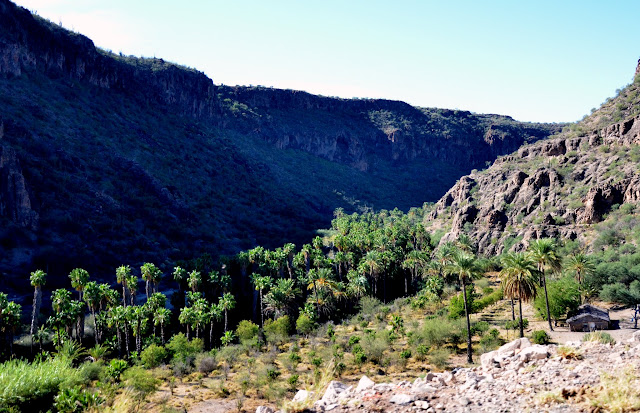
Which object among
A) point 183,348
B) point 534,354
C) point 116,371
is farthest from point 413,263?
point 534,354

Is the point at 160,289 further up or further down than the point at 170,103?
further down

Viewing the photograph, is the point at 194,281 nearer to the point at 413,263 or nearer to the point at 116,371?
the point at 116,371

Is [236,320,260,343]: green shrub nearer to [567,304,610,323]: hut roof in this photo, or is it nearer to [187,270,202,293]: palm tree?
[187,270,202,293]: palm tree

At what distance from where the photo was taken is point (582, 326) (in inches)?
1467

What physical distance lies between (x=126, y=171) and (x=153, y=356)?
228 feet

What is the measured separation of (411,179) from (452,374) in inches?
7403

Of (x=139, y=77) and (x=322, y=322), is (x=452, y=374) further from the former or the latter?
(x=139, y=77)

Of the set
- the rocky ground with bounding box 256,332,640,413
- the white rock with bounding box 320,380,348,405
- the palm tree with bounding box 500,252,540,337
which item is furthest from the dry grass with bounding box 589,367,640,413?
the palm tree with bounding box 500,252,540,337

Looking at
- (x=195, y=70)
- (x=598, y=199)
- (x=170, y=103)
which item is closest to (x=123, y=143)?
(x=170, y=103)

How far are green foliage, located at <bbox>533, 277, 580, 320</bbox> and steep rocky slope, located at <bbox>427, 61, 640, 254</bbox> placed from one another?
20187 millimetres

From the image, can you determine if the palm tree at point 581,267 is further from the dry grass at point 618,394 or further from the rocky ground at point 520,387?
→ the dry grass at point 618,394

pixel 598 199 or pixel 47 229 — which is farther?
pixel 47 229

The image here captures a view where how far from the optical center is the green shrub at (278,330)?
47.8m

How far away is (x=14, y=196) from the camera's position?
70.4 m
